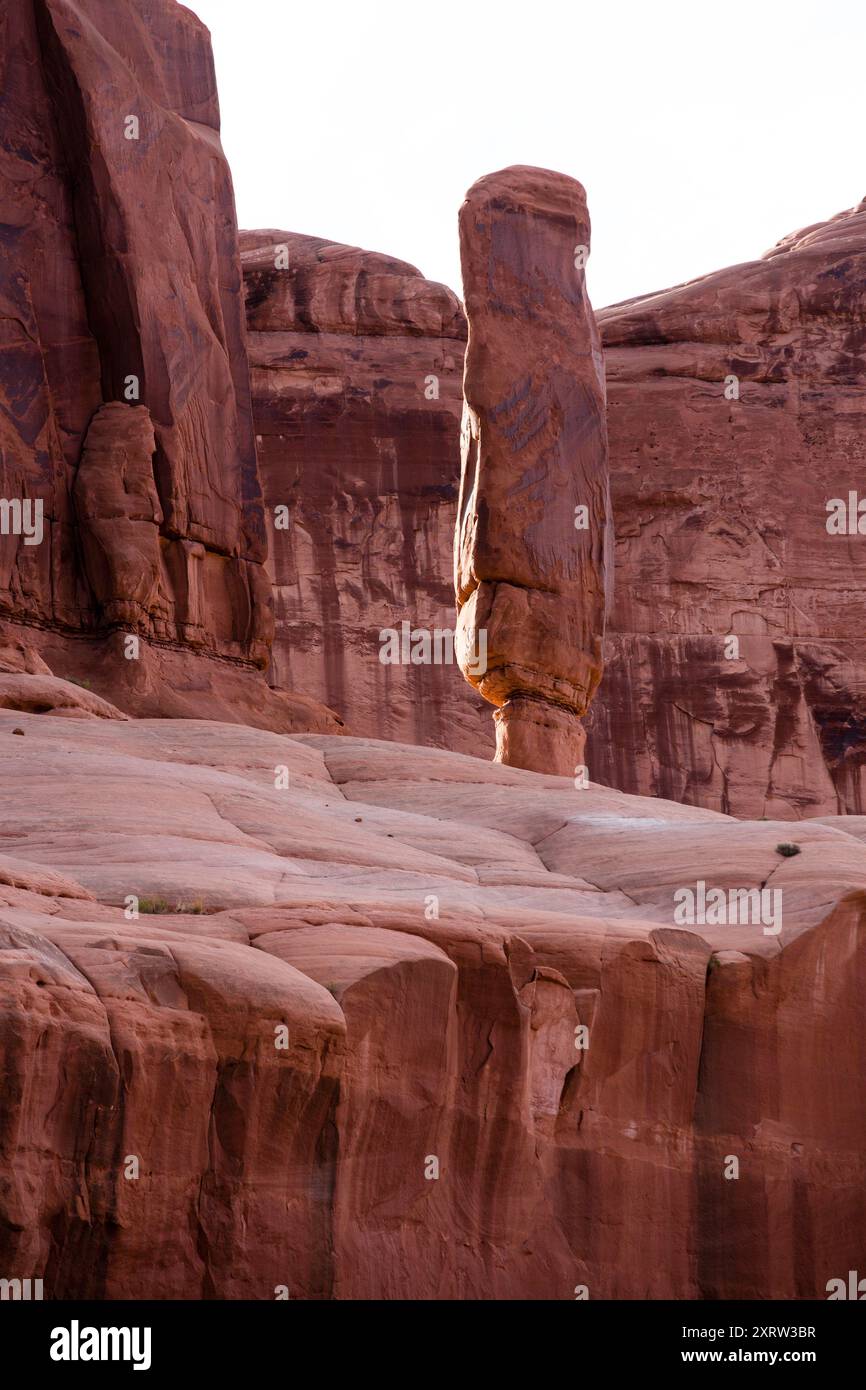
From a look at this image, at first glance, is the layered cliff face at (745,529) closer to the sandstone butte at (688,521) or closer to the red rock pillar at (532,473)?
the sandstone butte at (688,521)

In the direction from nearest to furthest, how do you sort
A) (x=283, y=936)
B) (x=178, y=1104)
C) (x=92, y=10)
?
(x=178, y=1104), (x=283, y=936), (x=92, y=10)

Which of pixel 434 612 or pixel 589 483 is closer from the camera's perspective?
pixel 589 483

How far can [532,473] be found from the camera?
26.6 meters

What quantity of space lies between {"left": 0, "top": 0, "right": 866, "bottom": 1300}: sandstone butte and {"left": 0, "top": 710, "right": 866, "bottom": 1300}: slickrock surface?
25 millimetres

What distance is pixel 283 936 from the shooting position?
12.5 metres

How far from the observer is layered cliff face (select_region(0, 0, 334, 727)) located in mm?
27250

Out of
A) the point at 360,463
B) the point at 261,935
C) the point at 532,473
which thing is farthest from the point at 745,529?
the point at 261,935

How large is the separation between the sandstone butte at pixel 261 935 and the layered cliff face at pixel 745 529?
14546mm

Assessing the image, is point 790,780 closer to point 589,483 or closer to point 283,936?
point 589,483

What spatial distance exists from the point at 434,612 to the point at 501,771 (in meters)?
21.4

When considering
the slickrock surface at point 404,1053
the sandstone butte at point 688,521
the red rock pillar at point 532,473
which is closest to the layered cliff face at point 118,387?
the red rock pillar at point 532,473

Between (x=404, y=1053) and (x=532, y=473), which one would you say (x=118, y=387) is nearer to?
(x=532, y=473)

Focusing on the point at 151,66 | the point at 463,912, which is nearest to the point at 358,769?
the point at 463,912

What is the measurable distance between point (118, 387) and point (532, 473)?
6.11 m
